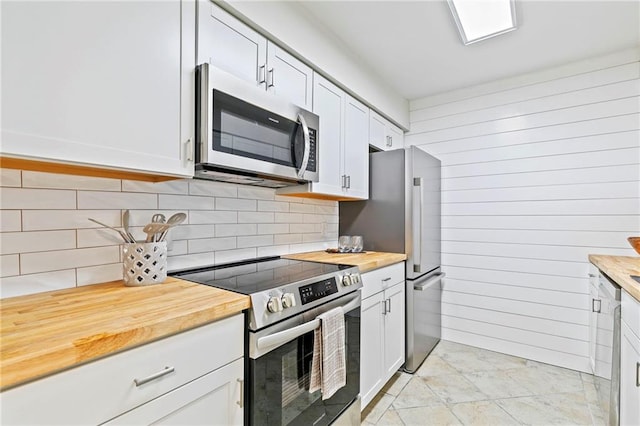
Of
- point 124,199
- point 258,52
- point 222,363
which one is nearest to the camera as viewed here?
point 222,363

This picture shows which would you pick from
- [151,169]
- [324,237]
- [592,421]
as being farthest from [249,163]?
[592,421]

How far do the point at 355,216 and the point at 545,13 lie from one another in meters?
1.87

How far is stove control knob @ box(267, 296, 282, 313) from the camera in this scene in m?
1.19

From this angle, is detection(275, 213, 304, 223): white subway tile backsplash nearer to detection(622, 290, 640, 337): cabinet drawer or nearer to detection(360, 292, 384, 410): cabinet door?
detection(360, 292, 384, 410): cabinet door

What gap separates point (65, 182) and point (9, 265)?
34 centimetres

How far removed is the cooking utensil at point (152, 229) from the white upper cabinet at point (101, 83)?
0.81ft

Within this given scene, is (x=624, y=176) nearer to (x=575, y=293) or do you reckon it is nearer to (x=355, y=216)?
(x=575, y=293)

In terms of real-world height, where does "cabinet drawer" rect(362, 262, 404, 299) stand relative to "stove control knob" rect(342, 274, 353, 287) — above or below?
below

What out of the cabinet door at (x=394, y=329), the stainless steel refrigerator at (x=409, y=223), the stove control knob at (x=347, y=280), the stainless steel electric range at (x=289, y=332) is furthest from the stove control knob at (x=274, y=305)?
the stainless steel refrigerator at (x=409, y=223)

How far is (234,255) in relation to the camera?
1888 mm

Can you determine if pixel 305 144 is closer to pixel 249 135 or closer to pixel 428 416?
pixel 249 135

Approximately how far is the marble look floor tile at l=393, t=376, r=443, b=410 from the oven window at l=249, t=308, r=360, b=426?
24.4 inches

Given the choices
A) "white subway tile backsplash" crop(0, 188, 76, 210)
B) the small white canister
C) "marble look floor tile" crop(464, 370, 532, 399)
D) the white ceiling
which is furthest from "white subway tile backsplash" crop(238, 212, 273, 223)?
"marble look floor tile" crop(464, 370, 532, 399)

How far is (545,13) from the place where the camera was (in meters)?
1.94
